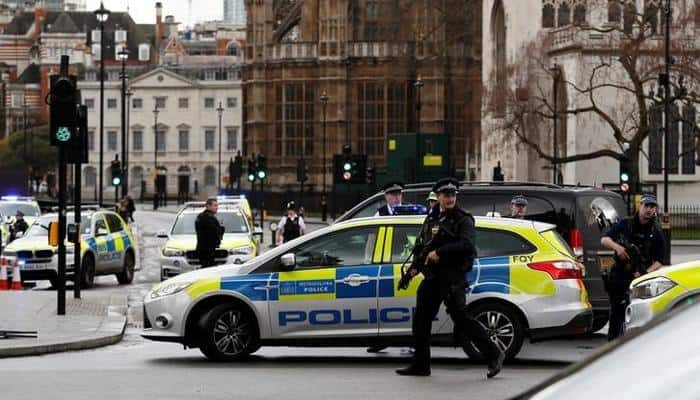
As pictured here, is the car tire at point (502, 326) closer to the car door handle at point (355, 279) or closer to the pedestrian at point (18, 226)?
the car door handle at point (355, 279)

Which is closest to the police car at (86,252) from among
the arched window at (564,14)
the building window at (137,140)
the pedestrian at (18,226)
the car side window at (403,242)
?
the pedestrian at (18,226)

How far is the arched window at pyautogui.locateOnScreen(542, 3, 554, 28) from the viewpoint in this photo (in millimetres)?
77438

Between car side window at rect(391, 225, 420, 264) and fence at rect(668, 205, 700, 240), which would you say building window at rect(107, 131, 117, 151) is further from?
car side window at rect(391, 225, 420, 264)

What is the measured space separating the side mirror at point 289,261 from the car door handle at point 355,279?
508 mm

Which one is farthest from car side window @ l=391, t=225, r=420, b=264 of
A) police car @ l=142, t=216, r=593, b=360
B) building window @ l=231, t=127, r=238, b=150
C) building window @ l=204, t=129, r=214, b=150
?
building window @ l=204, t=129, r=214, b=150

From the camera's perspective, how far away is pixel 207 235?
25.3 metres

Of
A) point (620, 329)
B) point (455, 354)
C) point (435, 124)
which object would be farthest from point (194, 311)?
point (435, 124)

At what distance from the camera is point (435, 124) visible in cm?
10081

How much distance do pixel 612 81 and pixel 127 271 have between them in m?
39.2

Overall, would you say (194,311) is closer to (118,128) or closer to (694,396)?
(694,396)

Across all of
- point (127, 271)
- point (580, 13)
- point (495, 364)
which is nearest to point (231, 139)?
point (580, 13)

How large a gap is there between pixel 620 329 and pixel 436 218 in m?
2.95

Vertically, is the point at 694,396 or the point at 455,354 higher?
the point at 694,396

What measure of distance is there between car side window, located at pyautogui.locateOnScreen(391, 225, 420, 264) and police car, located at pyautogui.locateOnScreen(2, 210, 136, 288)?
15.8 meters
